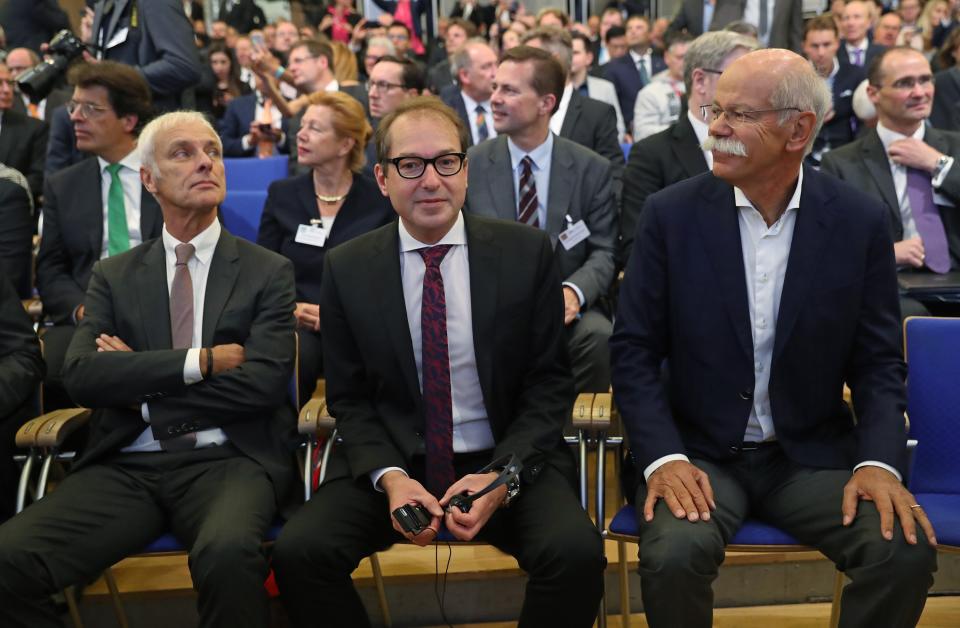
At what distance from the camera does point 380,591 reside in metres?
2.97

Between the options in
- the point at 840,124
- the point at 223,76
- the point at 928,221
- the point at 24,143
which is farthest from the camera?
the point at 223,76

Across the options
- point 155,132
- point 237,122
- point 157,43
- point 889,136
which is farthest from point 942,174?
point 237,122

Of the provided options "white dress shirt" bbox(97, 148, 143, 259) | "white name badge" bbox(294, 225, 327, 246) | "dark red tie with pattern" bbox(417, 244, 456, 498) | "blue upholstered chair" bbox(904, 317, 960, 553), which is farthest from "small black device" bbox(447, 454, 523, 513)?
"white dress shirt" bbox(97, 148, 143, 259)

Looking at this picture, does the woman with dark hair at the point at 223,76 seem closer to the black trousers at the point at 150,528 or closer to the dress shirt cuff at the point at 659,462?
the black trousers at the point at 150,528

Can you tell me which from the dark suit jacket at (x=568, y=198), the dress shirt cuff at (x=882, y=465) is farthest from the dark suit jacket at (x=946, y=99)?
the dress shirt cuff at (x=882, y=465)

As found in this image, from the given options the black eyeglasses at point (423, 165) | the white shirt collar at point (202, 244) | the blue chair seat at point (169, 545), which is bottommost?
the blue chair seat at point (169, 545)

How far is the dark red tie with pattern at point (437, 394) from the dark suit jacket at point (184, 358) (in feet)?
1.39

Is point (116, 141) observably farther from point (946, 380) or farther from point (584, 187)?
point (946, 380)

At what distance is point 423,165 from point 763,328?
34.7 inches

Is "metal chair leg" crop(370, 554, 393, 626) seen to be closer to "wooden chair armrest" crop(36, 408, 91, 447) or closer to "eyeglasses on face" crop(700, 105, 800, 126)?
"wooden chair armrest" crop(36, 408, 91, 447)

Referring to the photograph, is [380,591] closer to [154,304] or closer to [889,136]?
[154,304]

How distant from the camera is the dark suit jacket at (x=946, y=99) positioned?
5.74 meters

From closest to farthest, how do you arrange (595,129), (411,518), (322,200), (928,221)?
(411,518) < (928,221) < (322,200) < (595,129)

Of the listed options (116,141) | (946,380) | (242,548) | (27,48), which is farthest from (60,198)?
(27,48)
